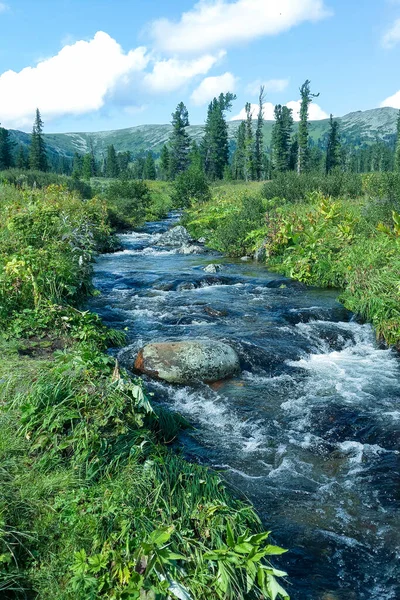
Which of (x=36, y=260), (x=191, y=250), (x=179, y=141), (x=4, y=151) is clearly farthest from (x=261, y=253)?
(x=4, y=151)

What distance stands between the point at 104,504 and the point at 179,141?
6680cm

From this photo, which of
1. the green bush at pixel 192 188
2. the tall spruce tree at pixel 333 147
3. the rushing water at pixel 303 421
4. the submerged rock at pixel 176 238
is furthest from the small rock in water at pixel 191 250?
the tall spruce tree at pixel 333 147

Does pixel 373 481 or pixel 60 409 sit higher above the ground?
pixel 60 409

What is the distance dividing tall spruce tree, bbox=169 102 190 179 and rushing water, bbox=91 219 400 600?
58.3 meters

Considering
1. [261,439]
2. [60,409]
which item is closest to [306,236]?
[261,439]

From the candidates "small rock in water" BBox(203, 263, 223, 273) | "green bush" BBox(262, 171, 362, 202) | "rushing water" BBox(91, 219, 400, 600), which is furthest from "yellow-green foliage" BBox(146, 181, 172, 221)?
"rushing water" BBox(91, 219, 400, 600)

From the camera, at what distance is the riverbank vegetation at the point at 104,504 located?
2590 mm

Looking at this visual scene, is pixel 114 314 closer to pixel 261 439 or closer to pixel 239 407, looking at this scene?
pixel 239 407

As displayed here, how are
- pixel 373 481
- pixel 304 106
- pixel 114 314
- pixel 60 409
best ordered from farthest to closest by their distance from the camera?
pixel 304 106, pixel 114 314, pixel 373 481, pixel 60 409

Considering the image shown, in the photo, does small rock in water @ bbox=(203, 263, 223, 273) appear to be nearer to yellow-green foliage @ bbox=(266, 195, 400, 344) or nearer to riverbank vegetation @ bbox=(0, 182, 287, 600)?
yellow-green foliage @ bbox=(266, 195, 400, 344)

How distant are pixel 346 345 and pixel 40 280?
5.63 m

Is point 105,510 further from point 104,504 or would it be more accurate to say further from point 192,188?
point 192,188

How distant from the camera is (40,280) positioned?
25.1 feet

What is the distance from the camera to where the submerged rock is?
2114 centimetres
